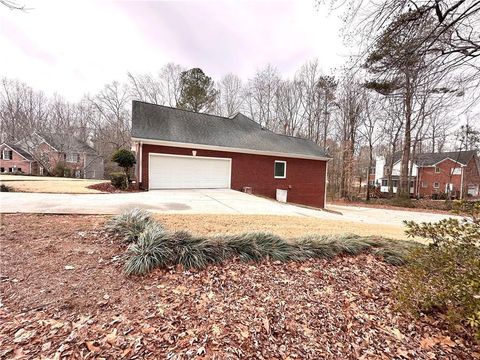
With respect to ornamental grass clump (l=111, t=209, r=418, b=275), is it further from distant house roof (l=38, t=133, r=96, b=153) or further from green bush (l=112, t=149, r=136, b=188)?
distant house roof (l=38, t=133, r=96, b=153)

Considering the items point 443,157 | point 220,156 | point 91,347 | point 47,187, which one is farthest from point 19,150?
point 443,157

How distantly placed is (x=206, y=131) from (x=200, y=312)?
11.9m

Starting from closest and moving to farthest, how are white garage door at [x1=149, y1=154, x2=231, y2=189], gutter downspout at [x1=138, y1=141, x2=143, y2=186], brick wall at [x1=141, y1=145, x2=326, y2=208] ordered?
gutter downspout at [x1=138, y1=141, x2=143, y2=186] < white garage door at [x1=149, y1=154, x2=231, y2=189] < brick wall at [x1=141, y1=145, x2=326, y2=208]

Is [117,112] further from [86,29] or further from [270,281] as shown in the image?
[270,281]

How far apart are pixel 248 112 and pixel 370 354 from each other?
999 inches

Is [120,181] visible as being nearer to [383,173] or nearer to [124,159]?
[124,159]

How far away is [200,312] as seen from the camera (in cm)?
199

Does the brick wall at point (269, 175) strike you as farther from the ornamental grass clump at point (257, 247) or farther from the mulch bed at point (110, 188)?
the ornamental grass clump at point (257, 247)

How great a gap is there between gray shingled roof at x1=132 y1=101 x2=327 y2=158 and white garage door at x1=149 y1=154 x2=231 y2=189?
94 cm

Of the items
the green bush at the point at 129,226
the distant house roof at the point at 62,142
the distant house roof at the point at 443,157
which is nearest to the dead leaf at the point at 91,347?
the green bush at the point at 129,226

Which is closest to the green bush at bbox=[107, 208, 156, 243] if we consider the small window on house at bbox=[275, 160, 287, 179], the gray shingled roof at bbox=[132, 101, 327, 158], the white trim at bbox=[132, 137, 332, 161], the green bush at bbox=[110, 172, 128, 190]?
the green bush at bbox=[110, 172, 128, 190]

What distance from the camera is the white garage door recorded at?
35.4 feet

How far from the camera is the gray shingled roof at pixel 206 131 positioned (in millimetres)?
11312

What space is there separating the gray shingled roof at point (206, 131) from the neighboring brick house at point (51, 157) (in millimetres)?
14268
